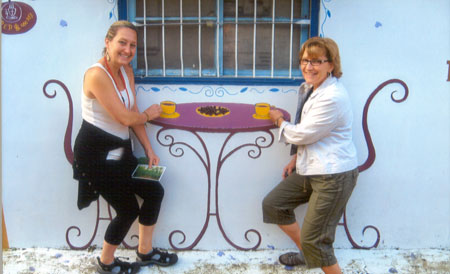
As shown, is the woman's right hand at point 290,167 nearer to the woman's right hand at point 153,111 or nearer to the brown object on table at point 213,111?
the brown object on table at point 213,111

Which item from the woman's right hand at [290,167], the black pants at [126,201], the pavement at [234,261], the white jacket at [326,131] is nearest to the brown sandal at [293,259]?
the pavement at [234,261]

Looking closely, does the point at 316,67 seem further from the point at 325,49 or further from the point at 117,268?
the point at 117,268

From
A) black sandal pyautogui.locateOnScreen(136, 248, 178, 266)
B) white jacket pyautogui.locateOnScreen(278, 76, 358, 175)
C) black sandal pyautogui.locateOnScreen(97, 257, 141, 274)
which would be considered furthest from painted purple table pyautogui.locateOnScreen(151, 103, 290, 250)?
black sandal pyautogui.locateOnScreen(97, 257, 141, 274)

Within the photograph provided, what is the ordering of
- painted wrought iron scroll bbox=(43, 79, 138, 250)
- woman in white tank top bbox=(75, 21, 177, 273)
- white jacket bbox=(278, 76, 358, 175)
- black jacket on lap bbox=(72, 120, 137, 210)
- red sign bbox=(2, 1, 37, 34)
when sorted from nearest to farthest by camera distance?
white jacket bbox=(278, 76, 358, 175) < woman in white tank top bbox=(75, 21, 177, 273) < black jacket on lap bbox=(72, 120, 137, 210) < red sign bbox=(2, 1, 37, 34) < painted wrought iron scroll bbox=(43, 79, 138, 250)

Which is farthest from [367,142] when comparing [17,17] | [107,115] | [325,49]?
[17,17]

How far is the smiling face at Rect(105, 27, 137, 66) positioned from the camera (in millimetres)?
2596

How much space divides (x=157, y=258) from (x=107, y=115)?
1153 millimetres

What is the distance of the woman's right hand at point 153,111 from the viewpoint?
286 cm

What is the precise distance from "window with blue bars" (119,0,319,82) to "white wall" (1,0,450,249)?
15cm

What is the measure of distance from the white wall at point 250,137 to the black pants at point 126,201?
0.30 metres

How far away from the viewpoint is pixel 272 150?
3.10 m

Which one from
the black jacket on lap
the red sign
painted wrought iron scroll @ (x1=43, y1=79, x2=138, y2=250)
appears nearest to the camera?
the black jacket on lap

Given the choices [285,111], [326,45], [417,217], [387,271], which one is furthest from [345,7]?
[387,271]

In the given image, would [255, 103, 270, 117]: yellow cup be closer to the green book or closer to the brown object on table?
the brown object on table
